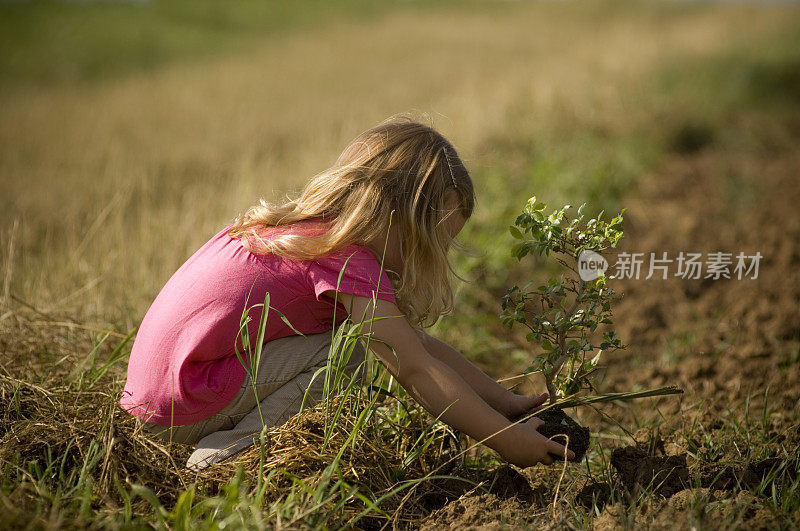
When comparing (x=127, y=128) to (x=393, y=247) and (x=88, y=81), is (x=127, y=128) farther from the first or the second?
(x=393, y=247)

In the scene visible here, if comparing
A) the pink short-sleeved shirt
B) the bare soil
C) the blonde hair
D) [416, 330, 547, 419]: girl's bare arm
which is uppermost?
the blonde hair

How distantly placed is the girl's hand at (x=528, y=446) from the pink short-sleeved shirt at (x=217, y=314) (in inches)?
20.9

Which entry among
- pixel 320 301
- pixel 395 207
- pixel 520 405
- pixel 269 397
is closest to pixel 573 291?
pixel 520 405

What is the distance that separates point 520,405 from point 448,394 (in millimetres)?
379

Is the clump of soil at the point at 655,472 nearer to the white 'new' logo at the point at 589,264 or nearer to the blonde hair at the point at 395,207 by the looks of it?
the white 'new' logo at the point at 589,264

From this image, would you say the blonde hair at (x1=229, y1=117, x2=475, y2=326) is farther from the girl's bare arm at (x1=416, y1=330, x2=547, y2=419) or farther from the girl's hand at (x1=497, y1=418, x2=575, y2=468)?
the girl's hand at (x1=497, y1=418, x2=575, y2=468)

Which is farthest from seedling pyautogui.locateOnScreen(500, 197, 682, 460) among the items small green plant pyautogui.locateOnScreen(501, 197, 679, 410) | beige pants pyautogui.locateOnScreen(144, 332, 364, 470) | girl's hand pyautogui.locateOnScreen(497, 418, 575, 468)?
beige pants pyautogui.locateOnScreen(144, 332, 364, 470)

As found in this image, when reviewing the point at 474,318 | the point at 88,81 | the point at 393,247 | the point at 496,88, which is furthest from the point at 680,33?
the point at 393,247

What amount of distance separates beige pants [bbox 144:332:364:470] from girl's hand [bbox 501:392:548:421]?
532mm

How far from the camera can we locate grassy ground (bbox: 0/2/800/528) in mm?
1912

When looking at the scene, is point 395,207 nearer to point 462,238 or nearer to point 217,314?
point 217,314

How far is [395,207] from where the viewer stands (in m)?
2.10

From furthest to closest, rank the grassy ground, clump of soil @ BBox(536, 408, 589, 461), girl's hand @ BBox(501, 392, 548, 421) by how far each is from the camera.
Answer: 1. girl's hand @ BBox(501, 392, 548, 421)
2. clump of soil @ BBox(536, 408, 589, 461)
3. the grassy ground

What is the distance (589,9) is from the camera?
69.3 ft
